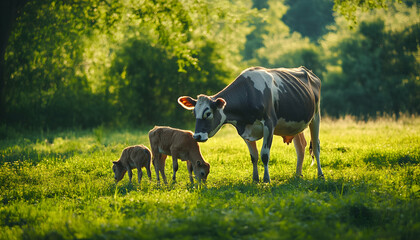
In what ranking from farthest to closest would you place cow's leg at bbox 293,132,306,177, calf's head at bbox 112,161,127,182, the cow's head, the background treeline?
the background treeline
cow's leg at bbox 293,132,306,177
calf's head at bbox 112,161,127,182
the cow's head

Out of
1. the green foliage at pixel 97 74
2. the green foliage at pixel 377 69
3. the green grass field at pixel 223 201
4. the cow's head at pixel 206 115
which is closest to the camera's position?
the green grass field at pixel 223 201

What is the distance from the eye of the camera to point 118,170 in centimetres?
Result: 974

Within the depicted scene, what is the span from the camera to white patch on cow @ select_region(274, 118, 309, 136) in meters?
9.29

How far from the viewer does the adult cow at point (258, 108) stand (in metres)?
8.42

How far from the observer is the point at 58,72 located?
22.9m

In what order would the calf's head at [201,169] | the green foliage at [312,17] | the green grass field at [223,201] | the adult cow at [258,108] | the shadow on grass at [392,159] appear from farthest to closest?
the green foliage at [312,17], the shadow on grass at [392,159], the calf's head at [201,169], the adult cow at [258,108], the green grass field at [223,201]

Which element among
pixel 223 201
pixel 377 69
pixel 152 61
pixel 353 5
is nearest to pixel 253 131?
pixel 223 201

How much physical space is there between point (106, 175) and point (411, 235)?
723cm

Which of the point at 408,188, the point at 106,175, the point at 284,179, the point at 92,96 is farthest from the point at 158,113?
the point at 408,188

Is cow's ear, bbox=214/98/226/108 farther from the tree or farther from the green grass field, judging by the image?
the tree

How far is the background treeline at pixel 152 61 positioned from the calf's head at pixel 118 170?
5708 mm

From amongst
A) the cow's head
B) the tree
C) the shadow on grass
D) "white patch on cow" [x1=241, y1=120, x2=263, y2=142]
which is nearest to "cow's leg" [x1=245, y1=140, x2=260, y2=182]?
"white patch on cow" [x1=241, y1=120, x2=263, y2=142]

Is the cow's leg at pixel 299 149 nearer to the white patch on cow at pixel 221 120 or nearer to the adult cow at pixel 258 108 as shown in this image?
the adult cow at pixel 258 108

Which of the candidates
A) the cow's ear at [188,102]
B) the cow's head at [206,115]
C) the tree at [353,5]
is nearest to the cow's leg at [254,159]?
the cow's head at [206,115]
